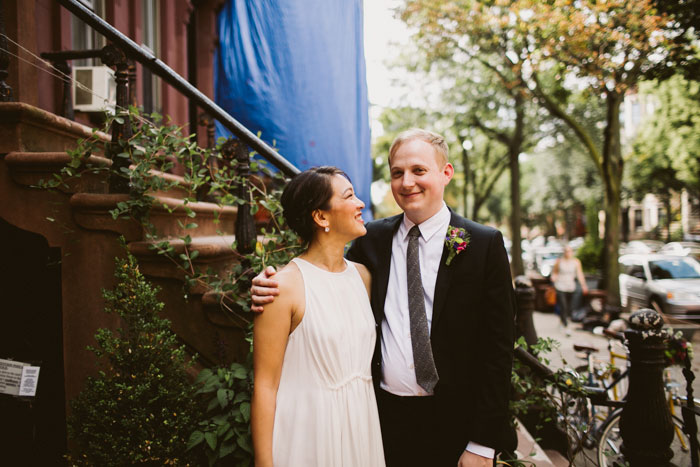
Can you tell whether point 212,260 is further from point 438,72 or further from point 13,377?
point 438,72

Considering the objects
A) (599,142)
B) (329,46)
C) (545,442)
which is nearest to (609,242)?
(545,442)

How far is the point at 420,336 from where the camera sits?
6.84 feet

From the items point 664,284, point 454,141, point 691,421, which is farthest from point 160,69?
point 454,141

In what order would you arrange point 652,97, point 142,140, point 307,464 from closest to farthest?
point 307,464
point 142,140
point 652,97

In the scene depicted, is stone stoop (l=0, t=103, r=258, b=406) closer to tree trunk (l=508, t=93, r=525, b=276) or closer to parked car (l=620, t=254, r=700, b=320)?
parked car (l=620, t=254, r=700, b=320)

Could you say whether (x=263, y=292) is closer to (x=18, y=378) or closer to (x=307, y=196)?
(x=307, y=196)

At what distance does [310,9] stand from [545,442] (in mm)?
4739

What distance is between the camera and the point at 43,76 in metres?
4.52

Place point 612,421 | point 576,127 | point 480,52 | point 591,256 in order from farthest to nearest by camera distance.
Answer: point 591,256, point 480,52, point 576,127, point 612,421

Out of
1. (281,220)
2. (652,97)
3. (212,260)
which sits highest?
(652,97)

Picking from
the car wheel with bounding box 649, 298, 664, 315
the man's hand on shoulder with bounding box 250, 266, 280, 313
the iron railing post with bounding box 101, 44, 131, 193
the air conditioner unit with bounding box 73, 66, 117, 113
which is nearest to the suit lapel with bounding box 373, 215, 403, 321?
the man's hand on shoulder with bounding box 250, 266, 280, 313

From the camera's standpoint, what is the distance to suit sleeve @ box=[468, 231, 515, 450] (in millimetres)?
2008

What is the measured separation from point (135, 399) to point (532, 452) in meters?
2.98

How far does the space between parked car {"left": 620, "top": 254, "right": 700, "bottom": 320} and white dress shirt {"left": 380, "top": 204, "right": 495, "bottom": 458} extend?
10.4 meters
